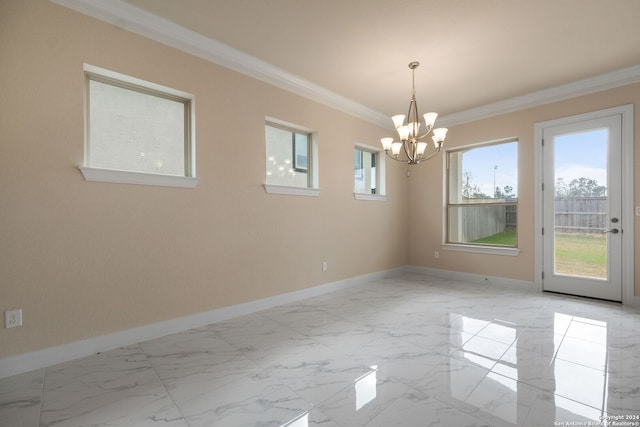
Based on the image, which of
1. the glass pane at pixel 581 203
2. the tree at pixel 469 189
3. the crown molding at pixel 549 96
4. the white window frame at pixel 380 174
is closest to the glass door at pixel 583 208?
the glass pane at pixel 581 203

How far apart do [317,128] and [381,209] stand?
1919 mm

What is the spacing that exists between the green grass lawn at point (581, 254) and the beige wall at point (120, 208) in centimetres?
344

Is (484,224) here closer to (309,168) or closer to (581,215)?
(581,215)

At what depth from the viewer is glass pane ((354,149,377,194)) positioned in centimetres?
490

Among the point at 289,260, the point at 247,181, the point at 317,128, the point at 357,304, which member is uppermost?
the point at 317,128

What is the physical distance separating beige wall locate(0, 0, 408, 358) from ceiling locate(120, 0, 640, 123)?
1.59 feet

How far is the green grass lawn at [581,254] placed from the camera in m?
3.79

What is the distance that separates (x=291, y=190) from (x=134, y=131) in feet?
5.76

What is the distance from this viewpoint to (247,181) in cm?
330

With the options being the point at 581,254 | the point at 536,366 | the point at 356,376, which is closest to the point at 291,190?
the point at 356,376

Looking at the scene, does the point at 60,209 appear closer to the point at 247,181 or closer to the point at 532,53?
the point at 247,181

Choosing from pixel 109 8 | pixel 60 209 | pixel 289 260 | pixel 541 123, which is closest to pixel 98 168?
pixel 60 209

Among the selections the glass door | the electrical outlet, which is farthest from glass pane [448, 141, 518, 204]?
the electrical outlet

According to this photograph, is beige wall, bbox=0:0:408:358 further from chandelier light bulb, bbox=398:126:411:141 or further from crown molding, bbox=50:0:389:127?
chandelier light bulb, bbox=398:126:411:141
